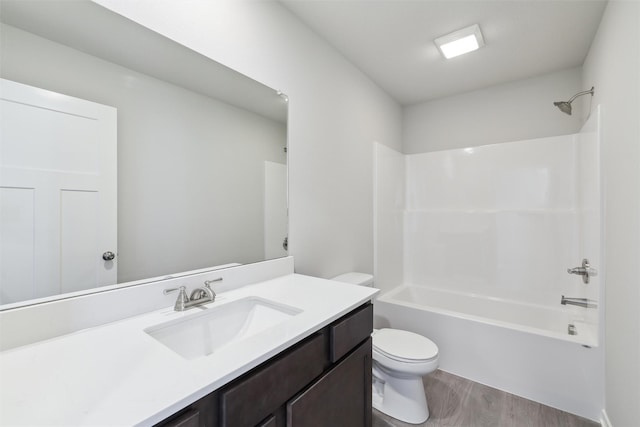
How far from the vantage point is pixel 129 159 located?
1052 mm

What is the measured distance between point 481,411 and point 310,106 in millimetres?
2292

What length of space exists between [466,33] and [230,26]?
1608mm

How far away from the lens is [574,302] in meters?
2.02

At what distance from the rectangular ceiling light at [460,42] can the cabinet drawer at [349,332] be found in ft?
6.45

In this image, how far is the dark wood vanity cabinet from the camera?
664mm

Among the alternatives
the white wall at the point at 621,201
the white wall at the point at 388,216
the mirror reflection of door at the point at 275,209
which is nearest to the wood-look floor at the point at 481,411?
the white wall at the point at 621,201

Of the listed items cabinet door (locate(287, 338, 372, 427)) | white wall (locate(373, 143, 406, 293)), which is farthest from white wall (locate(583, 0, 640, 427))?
white wall (locate(373, 143, 406, 293))

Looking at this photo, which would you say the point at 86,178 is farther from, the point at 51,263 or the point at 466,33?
the point at 466,33

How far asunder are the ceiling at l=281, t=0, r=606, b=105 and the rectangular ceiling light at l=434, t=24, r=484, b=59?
0.14ft

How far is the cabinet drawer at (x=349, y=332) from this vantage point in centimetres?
104

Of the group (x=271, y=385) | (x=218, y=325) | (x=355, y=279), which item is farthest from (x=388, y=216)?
(x=271, y=385)

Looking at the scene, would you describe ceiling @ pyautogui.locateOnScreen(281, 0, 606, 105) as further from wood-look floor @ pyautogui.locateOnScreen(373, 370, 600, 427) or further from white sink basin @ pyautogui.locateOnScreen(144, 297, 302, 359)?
wood-look floor @ pyautogui.locateOnScreen(373, 370, 600, 427)

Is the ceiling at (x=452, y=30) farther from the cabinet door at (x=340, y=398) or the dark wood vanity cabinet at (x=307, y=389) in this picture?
the cabinet door at (x=340, y=398)

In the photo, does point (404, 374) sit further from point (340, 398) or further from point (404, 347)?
point (340, 398)
